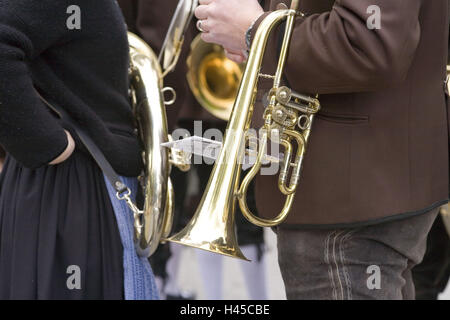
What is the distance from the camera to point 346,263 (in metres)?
1.48

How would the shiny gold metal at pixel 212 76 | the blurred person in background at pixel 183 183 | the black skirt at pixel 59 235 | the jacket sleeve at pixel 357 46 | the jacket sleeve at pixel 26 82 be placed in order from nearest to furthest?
the jacket sleeve at pixel 357 46
the jacket sleeve at pixel 26 82
the black skirt at pixel 59 235
the blurred person in background at pixel 183 183
the shiny gold metal at pixel 212 76

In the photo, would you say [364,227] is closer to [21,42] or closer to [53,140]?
[53,140]

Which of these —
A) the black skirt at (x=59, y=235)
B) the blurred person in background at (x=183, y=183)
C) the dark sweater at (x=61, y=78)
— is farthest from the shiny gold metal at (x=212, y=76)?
the black skirt at (x=59, y=235)

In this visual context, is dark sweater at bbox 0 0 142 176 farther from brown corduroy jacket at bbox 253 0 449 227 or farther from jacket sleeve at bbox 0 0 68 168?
brown corduroy jacket at bbox 253 0 449 227

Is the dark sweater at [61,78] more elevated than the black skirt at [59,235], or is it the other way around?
the dark sweater at [61,78]

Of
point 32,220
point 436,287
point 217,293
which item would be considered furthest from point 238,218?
point 32,220

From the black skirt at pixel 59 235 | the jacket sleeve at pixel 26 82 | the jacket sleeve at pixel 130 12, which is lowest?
the black skirt at pixel 59 235

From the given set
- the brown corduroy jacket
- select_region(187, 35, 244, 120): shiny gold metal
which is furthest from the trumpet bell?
select_region(187, 35, 244, 120): shiny gold metal

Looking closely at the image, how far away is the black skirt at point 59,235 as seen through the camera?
5.57ft

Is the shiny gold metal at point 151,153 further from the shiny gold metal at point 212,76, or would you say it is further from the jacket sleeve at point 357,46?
the shiny gold metal at point 212,76

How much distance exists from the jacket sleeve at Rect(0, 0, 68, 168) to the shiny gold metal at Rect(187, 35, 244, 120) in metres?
1.30

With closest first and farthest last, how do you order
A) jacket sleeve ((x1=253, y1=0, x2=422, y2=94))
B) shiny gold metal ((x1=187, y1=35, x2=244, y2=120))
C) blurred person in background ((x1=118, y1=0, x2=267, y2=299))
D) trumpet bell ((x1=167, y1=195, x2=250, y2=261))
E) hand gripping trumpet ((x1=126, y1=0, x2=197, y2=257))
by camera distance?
jacket sleeve ((x1=253, y1=0, x2=422, y2=94)) → trumpet bell ((x1=167, y1=195, x2=250, y2=261)) → hand gripping trumpet ((x1=126, y1=0, x2=197, y2=257)) → blurred person in background ((x1=118, y1=0, x2=267, y2=299)) → shiny gold metal ((x1=187, y1=35, x2=244, y2=120))

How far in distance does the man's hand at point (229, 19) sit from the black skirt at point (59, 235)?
45 cm

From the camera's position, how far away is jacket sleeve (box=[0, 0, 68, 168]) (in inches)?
61.9
